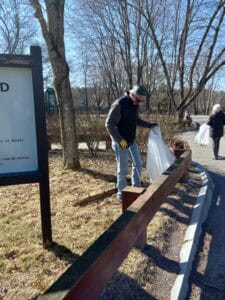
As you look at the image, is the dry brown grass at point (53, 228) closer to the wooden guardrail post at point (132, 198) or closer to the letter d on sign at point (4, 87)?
the wooden guardrail post at point (132, 198)

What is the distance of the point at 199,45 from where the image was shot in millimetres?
17328

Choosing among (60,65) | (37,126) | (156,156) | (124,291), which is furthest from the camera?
(60,65)

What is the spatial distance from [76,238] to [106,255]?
1.59 metres

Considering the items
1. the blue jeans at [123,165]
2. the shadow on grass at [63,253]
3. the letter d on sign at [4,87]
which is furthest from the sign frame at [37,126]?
the blue jeans at [123,165]

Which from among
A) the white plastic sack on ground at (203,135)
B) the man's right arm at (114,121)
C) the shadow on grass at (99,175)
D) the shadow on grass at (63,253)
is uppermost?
the man's right arm at (114,121)

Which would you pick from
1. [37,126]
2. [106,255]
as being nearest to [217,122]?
[37,126]

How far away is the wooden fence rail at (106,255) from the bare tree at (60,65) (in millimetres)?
3652

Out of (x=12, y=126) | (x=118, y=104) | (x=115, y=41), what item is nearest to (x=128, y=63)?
(x=115, y=41)

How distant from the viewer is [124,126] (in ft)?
15.3

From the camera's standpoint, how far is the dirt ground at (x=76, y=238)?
9.26 feet

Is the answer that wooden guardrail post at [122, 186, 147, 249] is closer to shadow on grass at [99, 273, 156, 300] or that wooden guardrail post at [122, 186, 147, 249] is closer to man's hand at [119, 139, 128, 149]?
shadow on grass at [99, 273, 156, 300]

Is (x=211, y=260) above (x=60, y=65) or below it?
below

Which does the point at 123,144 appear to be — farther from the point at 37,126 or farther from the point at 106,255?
the point at 106,255

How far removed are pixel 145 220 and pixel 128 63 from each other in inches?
643
